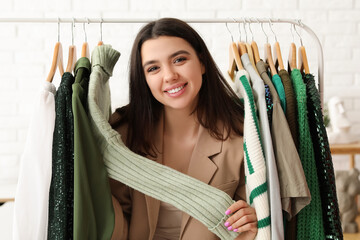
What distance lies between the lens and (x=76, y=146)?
3.29 feet

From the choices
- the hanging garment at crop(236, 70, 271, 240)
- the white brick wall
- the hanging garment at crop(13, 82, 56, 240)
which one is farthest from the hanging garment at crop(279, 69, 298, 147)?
the white brick wall

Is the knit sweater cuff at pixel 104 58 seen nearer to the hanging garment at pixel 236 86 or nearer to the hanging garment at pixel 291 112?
the hanging garment at pixel 236 86

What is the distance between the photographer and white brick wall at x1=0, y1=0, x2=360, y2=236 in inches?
98.0

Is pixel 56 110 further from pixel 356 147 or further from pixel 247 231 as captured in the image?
pixel 356 147

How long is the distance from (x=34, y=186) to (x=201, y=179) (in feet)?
1.75

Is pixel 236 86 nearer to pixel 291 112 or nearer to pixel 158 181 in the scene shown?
pixel 291 112

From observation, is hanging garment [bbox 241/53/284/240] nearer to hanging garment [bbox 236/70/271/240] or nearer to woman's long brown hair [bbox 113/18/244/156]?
hanging garment [bbox 236/70/271/240]

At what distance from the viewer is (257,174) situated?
40.9 inches

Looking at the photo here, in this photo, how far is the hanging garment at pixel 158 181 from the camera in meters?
1.06

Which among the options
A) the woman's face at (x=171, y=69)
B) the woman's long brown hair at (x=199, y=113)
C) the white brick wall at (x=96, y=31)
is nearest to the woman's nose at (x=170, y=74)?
the woman's face at (x=171, y=69)

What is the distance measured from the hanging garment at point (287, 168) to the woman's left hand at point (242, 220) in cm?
9

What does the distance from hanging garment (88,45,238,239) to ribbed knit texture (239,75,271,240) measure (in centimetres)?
8

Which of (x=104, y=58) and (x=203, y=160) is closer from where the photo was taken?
(x=104, y=58)

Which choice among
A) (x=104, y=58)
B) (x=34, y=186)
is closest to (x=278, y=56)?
(x=104, y=58)
